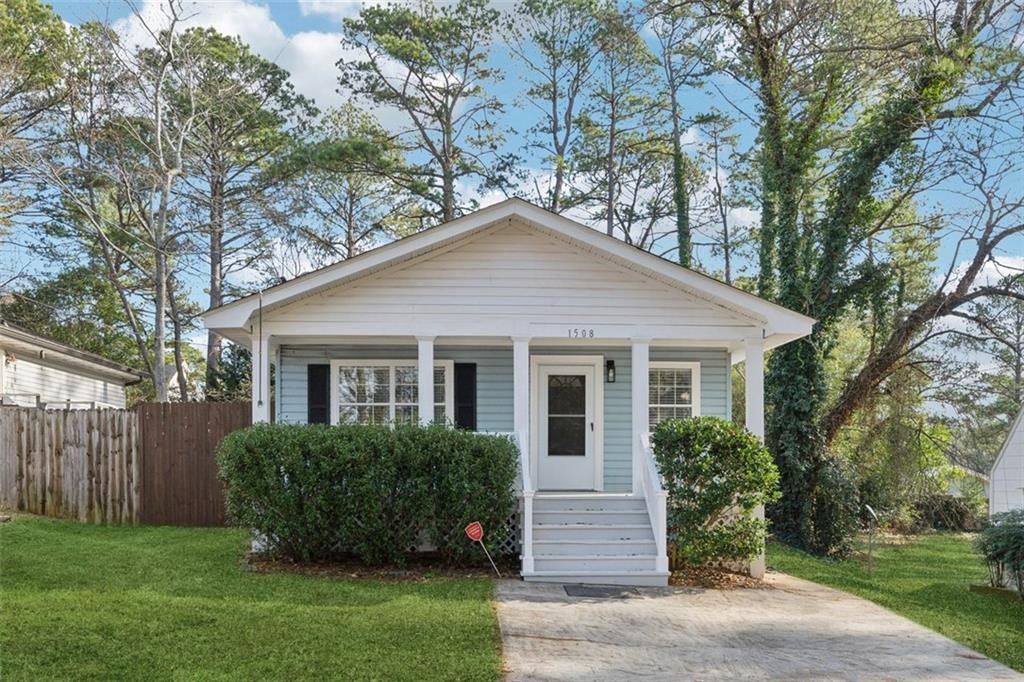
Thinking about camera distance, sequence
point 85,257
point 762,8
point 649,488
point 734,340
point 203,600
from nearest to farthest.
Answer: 1. point 203,600
2. point 649,488
3. point 734,340
4. point 762,8
5. point 85,257

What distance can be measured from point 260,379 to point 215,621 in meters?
4.48

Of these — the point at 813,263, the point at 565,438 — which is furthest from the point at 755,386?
the point at 813,263

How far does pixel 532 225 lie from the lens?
440 inches

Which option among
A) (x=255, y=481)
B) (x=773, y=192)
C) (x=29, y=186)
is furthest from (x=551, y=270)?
(x=29, y=186)

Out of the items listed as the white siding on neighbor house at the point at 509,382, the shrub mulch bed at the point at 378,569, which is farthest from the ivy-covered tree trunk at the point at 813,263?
the shrub mulch bed at the point at 378,569

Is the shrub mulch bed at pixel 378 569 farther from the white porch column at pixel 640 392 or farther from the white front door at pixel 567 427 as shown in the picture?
the white front door at pixel 567 427

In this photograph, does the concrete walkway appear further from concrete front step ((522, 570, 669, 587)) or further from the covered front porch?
the covered front porch

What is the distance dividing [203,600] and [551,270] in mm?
5893

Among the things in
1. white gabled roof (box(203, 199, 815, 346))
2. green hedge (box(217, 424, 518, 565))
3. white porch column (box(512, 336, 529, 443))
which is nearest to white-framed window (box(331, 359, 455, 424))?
white porch column (box(512, 336, 529, 443))

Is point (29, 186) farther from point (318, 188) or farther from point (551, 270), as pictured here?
point (551, 270)

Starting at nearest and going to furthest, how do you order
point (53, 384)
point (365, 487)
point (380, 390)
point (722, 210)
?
point (365, 487) → point (380, 390) → point (53, 384) → point (722, 210)

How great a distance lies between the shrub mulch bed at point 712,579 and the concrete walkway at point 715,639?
0.39m

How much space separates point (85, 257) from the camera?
88.2 feet

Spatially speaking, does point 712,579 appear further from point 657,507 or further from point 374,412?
point 374,412
